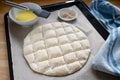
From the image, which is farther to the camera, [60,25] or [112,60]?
[60,25]

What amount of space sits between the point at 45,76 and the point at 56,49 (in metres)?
0.11

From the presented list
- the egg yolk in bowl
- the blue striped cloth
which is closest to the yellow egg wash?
the egg yolk in bowl

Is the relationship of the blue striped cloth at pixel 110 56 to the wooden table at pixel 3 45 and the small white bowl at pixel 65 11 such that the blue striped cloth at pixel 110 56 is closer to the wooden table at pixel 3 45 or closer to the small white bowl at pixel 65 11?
the small white bowl at pixel 65 11

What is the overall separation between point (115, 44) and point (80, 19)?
0.21 m

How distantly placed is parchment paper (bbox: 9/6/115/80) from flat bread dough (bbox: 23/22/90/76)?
2 cm

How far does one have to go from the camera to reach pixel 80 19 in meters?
0.80

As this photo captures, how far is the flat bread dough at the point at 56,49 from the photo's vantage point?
63 cm

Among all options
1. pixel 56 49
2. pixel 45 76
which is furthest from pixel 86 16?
pixel 45 76

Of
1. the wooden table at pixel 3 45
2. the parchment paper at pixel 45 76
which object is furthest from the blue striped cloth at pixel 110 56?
the wooden table at pixel 3 45

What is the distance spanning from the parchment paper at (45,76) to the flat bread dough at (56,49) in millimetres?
16

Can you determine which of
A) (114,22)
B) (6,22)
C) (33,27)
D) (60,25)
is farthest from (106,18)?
(6,22)

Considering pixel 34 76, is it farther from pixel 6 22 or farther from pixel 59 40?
pixel 6 22

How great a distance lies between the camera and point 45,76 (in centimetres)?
62

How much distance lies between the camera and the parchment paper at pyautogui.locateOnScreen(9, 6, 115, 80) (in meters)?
0.62
